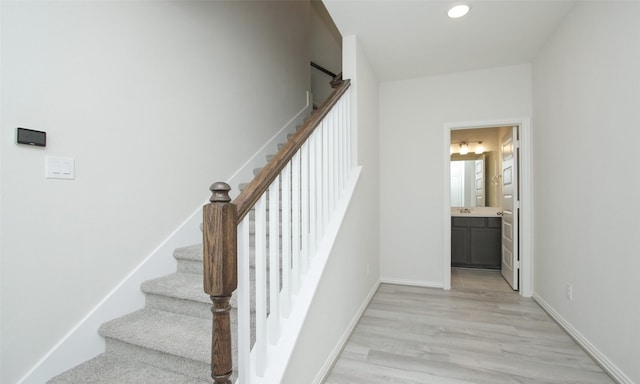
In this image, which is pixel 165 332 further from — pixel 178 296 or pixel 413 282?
pixel 413 282

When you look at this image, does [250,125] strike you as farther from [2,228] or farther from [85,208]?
[2,228]

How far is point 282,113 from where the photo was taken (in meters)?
3.67

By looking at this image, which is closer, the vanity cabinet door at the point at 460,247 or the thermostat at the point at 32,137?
the thermostat at the point at 32,137

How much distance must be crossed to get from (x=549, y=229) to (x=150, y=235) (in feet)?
11.0

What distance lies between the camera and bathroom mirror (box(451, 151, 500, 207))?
5.11 metres

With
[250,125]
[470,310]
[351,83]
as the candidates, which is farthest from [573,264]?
[250,125]

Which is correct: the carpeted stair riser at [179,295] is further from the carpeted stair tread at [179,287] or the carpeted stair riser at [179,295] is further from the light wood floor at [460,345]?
the light wood floor at [460,345]

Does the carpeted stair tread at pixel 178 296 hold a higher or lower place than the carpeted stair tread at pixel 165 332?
higher

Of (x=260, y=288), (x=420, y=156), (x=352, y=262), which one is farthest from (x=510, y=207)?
(x=260, y=288)

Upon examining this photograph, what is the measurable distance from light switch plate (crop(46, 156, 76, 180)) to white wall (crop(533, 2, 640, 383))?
10.1ft

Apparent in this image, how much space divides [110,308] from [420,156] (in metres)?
3.29

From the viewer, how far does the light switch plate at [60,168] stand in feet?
4.99

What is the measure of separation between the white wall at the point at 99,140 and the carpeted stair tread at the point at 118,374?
191 millimetres

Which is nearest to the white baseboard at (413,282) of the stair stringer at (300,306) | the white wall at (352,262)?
the white wall at (352,262)
